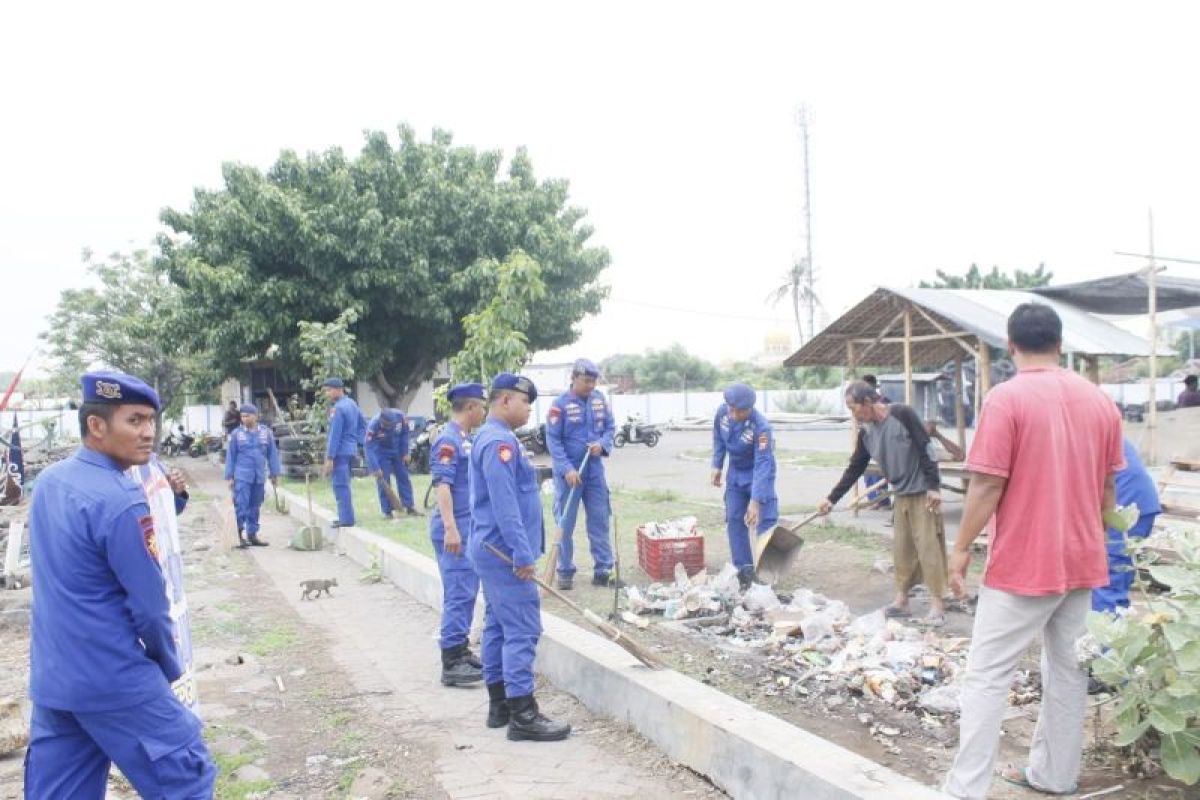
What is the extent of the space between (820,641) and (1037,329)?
2.63 m

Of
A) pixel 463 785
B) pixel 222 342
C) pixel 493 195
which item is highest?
pixel 493 195

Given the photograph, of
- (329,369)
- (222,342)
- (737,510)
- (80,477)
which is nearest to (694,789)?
(80,477)

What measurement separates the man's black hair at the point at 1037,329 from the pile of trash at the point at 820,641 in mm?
1876

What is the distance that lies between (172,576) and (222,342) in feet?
54.7

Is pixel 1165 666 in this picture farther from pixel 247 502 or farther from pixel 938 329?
pixel 247 502

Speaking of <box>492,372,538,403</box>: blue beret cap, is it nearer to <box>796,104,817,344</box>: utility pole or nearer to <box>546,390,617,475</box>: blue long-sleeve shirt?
<box>546,390,617,475</box>: blue long-sleeve shirt

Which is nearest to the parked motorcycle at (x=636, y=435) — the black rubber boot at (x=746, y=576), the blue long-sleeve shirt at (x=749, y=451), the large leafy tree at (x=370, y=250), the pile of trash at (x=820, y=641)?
the large leafy tree at (x=370, y=250)

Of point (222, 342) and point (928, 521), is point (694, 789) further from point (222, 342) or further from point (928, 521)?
point (222, 342)

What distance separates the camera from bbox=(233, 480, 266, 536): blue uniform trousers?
1123 centimetres

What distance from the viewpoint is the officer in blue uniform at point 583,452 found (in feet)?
25.0

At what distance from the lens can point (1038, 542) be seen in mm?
3328

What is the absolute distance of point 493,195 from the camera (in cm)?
2055

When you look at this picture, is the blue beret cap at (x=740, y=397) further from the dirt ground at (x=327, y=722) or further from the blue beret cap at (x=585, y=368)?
the dirt ground at (x=327, y=722)

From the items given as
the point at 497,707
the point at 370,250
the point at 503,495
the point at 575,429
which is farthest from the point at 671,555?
the point at 370,250
